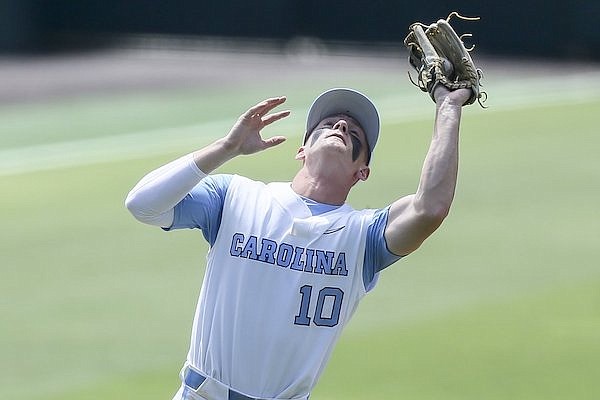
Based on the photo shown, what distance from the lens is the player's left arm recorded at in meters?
5.44

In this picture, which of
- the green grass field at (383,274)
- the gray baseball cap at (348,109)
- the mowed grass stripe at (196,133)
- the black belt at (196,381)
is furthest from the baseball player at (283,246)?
the mowed grass stripe at (196,133)

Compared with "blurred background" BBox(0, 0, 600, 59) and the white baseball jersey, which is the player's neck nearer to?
the white baseball jersey

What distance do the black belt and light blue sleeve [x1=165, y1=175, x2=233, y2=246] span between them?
0.57 metres

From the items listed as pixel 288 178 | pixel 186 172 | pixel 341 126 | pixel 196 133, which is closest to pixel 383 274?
pixel 288 178

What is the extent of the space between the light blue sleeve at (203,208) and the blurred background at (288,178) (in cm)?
311

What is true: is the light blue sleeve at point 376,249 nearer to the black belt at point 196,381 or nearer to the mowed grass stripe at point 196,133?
the black belt at point 196,381

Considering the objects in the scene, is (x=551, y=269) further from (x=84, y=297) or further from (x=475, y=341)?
(x=84, y=297)

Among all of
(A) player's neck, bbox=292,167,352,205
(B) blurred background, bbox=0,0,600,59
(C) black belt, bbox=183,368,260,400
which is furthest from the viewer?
(B) blurred background, bbox=0,0,600,59

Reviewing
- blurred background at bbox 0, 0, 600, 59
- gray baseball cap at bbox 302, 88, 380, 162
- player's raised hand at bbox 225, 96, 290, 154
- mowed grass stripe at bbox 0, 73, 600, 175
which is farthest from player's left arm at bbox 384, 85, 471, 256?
blurred background at bbox 0, 0, 600, 59

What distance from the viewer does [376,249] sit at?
18.7 feet

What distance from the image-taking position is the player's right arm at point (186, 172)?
5.57 m

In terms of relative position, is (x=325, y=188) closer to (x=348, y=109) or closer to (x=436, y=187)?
(x=348, y=109)

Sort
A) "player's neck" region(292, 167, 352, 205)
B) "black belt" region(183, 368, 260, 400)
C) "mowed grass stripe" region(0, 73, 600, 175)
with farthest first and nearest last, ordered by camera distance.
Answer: "mowed grass stripe" region(0, 73, 600, 175) < "player's neck" region(292, 167, 352, 205) < "black belt" region(183, 368, 260, 400)

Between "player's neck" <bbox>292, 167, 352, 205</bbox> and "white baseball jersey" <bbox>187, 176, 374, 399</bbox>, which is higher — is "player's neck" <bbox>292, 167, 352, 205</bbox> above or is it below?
above
